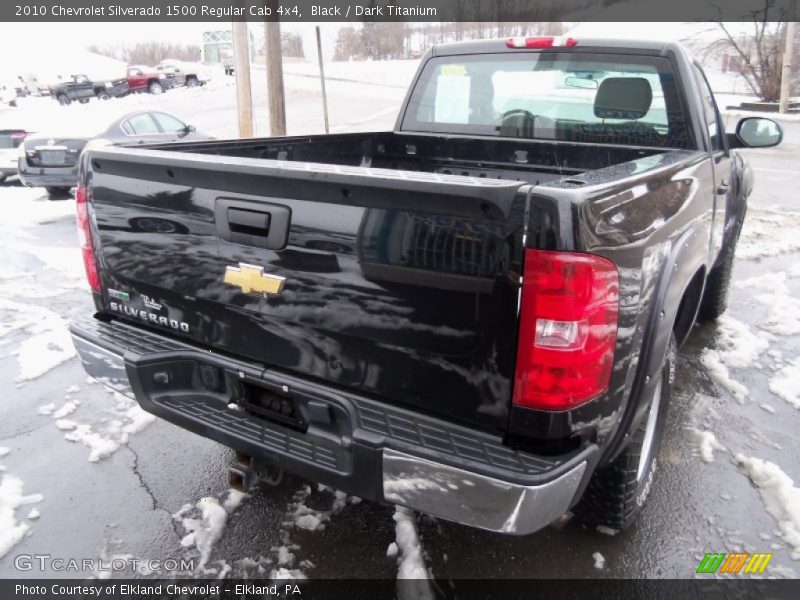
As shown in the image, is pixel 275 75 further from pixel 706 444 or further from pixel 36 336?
pixel 706 444

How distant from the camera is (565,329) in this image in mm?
1696

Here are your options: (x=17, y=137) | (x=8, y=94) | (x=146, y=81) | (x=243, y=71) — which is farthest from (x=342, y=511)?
(x=8, y=94)

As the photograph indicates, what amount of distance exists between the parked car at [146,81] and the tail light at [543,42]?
41836 mm

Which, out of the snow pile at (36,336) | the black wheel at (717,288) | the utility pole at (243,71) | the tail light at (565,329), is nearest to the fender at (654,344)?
the tail light at (565,329)

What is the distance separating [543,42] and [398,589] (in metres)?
3.22

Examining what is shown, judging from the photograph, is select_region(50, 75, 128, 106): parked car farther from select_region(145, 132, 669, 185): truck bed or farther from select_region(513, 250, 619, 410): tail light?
select_region(513, 250, 619, 410): tail light

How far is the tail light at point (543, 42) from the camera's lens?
145 inches

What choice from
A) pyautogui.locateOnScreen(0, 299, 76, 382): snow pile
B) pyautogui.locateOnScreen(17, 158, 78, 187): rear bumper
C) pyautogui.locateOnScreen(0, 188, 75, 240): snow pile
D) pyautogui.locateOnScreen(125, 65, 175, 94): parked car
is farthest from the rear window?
pyautogui.locateOnScreen(125, 65, 175, 94): parked car

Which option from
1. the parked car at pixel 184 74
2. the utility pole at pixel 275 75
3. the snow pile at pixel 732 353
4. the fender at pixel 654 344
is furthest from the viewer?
the parked car at pixel 184 74

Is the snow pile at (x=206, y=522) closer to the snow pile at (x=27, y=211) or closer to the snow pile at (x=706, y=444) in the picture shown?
the snow pile at (x=706, y=444)

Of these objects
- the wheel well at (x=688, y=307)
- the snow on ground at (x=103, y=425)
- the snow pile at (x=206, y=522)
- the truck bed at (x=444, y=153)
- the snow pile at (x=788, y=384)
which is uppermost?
the truck bed at (x=444, y=153)

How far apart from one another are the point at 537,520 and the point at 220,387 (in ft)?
4.22

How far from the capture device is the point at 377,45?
49.0m

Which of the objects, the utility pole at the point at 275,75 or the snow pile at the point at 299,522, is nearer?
the snow pile at the point at 299,522
